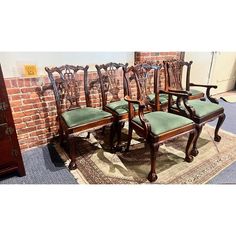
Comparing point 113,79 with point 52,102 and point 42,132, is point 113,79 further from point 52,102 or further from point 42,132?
point 42,132

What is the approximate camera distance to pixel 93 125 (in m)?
1.88

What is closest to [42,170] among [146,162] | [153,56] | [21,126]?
[21,126]

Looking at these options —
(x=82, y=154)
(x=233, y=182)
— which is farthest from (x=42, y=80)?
(x=233, y=182)

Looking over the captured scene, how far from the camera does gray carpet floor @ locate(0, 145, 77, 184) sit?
5.66 ft

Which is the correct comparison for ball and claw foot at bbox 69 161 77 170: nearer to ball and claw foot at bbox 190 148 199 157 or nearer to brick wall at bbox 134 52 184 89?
ball and claw foot at bbox 190 148 199 157

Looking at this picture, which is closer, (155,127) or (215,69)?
(155,127)

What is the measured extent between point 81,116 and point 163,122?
796 mm

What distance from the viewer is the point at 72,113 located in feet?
6.53

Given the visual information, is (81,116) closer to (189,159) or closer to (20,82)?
(20,82)

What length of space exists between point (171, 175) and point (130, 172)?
0.38m

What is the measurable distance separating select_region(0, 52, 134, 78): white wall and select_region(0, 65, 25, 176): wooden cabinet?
55cm

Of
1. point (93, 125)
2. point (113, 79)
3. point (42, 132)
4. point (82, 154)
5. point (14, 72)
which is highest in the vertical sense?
point (14, 72)

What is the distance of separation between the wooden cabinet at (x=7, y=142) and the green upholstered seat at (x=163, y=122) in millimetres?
1116

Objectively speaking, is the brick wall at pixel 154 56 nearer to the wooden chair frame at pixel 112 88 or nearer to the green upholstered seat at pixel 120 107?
the wooden chair frame at pixel 112 88
